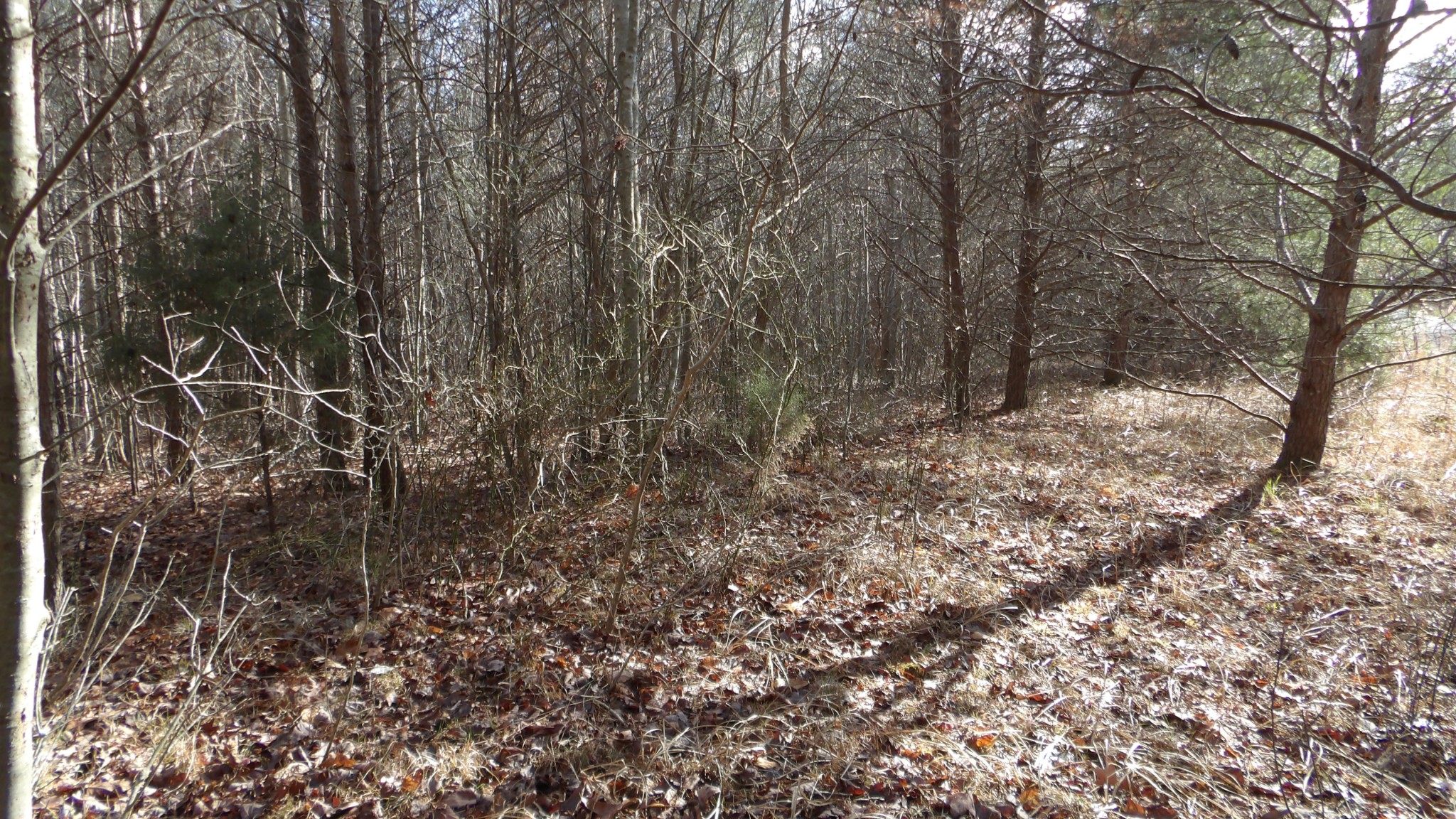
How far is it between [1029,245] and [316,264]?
7.46 m

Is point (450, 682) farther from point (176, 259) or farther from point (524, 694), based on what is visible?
point (176, 259)

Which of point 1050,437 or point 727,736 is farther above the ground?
point 1050,437

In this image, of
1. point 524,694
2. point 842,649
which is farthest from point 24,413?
point 842,649

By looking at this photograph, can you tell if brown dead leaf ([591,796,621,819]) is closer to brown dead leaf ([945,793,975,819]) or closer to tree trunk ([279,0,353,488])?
brown dead leaf ([945,793,975,819])

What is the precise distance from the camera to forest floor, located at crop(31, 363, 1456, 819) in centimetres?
278

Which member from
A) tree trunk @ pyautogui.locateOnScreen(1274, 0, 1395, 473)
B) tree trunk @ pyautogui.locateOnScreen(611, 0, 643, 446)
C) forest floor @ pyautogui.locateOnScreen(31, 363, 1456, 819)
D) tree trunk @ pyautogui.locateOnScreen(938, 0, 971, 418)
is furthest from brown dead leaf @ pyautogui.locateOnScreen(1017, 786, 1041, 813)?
tree trunk @ pyautogui.locateOnScreen(938, 0, 971, 418)

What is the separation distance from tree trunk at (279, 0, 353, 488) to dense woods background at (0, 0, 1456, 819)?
0.04 metres

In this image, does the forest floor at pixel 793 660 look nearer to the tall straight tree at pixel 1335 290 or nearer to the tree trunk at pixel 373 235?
the tall straight tree at pixel 1335 290

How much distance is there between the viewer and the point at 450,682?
353 cm

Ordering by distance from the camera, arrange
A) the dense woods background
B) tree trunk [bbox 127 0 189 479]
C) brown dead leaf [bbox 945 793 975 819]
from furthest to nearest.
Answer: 1. tree trunk [bbox 127 0 189 479]
2. the dense woods background
3. brown dead leaf [bbox 945 793 975 819]

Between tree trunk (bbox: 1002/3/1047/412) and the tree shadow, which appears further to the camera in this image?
tree trunk (bbox: 1002/3/1047/412)

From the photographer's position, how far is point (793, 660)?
12.2 feet

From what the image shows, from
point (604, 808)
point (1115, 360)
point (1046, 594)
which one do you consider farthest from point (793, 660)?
point (1115, 360)

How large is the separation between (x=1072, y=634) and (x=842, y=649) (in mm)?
1264
